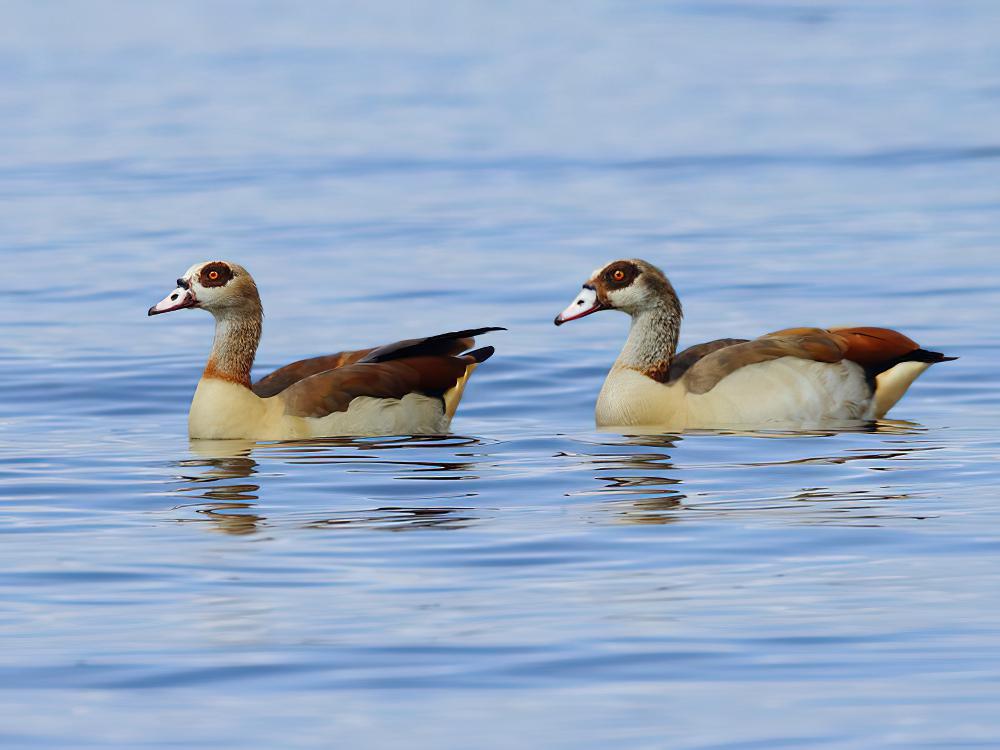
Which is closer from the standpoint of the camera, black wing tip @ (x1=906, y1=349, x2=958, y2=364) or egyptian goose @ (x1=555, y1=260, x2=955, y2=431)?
egyptian goose @ (x1=555, y1=260, x2=955, y2=431)

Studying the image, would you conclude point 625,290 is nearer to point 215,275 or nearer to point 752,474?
point 215,275

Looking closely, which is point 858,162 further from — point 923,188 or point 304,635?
point 304,635

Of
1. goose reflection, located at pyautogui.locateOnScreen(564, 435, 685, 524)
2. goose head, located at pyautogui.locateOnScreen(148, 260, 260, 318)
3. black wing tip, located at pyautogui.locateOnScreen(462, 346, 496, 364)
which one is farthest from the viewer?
black wing tip, located at pyautogui.locateOnScreen(462, 346, 496, 364)

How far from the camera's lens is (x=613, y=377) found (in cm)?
1486

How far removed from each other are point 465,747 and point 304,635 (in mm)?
1502

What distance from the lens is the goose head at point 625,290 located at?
14766 millimetres

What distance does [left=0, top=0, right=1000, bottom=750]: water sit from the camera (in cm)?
792

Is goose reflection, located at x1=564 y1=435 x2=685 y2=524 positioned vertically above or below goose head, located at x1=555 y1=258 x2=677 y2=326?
below

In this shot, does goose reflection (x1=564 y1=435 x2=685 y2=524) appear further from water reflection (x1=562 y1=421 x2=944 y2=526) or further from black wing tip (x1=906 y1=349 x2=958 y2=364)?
black wing tip (x1=906 y1=349 x2=958 y2=364)

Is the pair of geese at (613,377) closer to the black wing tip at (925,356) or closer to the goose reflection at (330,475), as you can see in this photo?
the black wing tip at (925,356)

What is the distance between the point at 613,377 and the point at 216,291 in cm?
270

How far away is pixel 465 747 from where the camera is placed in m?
7.29

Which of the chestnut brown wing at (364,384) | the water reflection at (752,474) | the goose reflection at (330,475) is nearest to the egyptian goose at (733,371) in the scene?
the water reflection at (752,474)

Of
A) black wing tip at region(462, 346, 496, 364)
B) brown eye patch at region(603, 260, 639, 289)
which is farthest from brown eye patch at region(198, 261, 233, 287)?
brown eye patch at region(603, 260, 639, 289)
